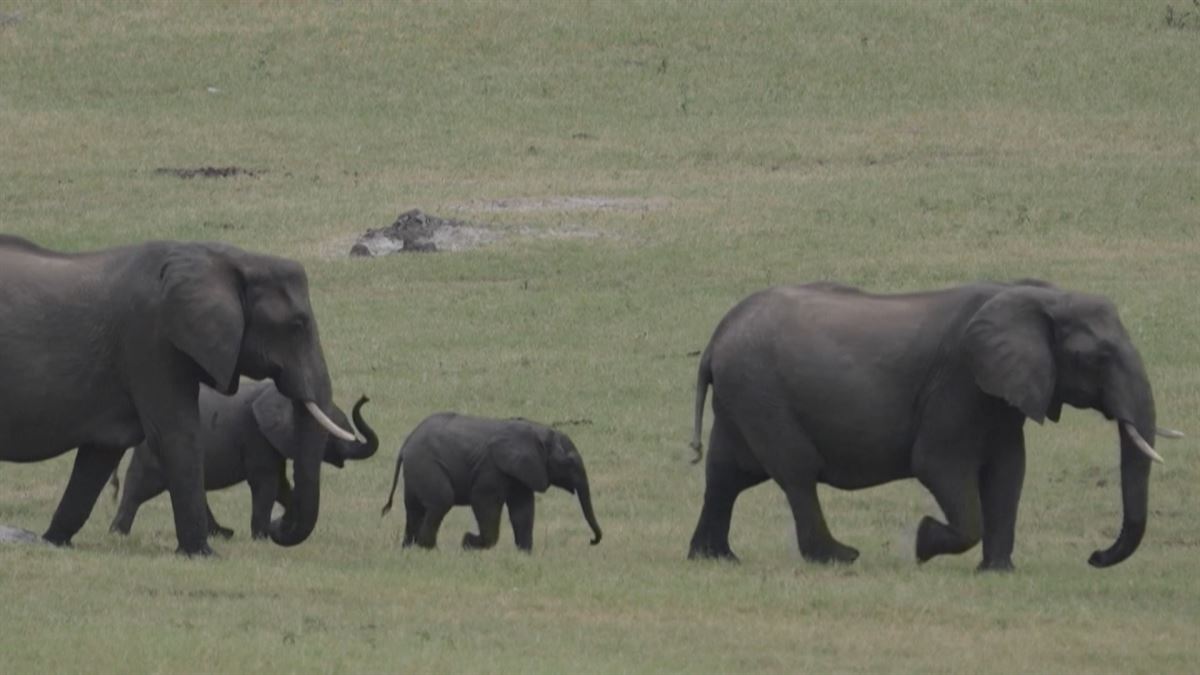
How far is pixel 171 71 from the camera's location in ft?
179

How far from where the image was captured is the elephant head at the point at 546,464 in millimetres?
20906

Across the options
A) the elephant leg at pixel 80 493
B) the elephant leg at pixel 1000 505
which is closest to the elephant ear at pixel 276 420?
the elephant leg at pixel 80 493

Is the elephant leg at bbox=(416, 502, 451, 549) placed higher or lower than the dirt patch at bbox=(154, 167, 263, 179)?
higher

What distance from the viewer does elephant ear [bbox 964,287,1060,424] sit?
1780cm

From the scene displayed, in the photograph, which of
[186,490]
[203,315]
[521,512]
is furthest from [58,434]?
[521,512]

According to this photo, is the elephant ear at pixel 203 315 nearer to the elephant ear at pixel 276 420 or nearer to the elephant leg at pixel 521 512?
the elephant ear at pixel 276 420

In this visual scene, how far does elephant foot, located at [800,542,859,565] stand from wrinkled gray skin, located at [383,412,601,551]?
2.57 metres

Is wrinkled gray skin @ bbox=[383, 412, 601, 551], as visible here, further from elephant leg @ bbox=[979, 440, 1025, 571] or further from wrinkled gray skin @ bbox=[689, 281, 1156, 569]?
elephant leg @ bbox=[979, 440, 1025, 571]

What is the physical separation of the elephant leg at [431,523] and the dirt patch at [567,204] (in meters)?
19.1

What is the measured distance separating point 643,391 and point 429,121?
911 inches

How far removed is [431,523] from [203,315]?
3715mm

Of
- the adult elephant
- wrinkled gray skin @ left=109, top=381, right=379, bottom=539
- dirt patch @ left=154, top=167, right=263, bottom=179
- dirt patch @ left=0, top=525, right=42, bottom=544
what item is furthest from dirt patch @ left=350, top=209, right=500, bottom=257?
dirt patch @ left=0, top=525, right=42, bottom=544

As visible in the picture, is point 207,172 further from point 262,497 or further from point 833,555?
point 833,555

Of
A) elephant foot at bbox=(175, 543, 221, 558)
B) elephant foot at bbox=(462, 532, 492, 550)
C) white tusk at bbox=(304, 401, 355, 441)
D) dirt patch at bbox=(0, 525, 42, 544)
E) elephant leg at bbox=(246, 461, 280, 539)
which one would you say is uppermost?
white tusk at bbox=(304, 401, 355, 441)
